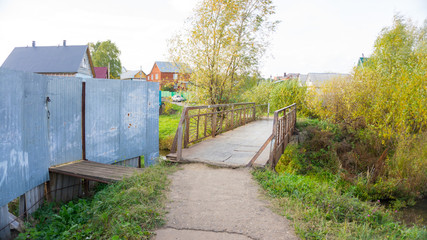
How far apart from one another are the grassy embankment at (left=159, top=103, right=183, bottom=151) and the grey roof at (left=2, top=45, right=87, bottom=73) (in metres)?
10.6

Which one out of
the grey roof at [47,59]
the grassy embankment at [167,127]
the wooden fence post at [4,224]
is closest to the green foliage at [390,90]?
the grassy embankment at [167,127]

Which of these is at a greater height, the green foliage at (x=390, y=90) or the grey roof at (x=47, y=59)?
the grey roof at (x=47, y=59)

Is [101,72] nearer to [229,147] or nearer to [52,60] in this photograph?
[52,60]

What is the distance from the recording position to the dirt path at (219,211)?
333 cm

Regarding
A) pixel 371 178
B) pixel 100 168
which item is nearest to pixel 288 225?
pixel 100 168

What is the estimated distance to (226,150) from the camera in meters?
7.23

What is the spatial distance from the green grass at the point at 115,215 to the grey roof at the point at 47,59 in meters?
25.8

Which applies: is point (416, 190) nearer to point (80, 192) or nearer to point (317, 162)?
point (317, 162)

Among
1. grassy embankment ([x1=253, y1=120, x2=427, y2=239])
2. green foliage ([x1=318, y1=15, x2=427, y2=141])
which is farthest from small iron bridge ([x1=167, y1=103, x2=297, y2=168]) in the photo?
green foliage ([x1=318, y1=15, x2=427, y2=141])

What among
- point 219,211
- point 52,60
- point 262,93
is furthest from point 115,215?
point 52,60

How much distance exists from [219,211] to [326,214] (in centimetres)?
143

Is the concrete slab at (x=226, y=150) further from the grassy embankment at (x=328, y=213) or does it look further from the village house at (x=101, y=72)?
the village house at (x=101, y=72)

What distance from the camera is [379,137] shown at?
10.9 m

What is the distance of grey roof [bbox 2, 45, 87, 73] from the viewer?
90.8ft
